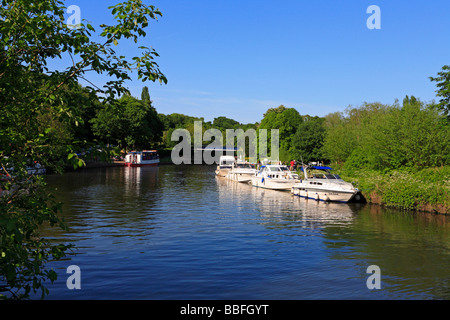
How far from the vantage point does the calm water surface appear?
554 inches

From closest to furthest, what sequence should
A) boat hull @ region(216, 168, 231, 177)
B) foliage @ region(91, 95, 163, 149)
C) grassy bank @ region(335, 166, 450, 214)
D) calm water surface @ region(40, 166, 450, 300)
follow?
calm water surface @ region(40, 166, 450, 300) → grassy bank @ region(335, 166, 450, 214) → boat hull @ region(216, 168, 231, 177) → foliage @ region(91, 95, 163, 149)

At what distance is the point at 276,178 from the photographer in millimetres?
50250

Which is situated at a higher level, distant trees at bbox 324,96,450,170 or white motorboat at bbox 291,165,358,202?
distant trees at bbox 324,96,450,170

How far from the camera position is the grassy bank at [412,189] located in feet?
100

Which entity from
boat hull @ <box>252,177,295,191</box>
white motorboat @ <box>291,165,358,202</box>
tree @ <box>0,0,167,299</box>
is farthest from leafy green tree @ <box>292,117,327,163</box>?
tree @ <box>0,0,167,299</box>

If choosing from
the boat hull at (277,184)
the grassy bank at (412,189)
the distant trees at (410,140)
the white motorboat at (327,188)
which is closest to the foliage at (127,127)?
the boat hull at (277,184)

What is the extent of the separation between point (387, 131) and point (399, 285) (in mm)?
28683

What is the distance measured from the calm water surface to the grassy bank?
1.42 metres

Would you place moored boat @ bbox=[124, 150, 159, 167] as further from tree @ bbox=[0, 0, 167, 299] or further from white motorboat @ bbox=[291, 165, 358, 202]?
tree @ bbox=[0, 0, 167, 299]
